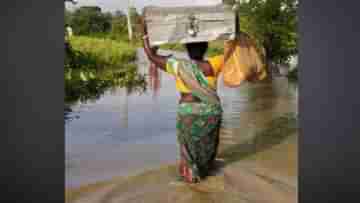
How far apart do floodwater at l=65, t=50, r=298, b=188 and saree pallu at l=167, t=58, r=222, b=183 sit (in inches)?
21.2

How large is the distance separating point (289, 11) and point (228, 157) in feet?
6.83

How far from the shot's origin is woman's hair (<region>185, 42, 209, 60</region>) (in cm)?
260

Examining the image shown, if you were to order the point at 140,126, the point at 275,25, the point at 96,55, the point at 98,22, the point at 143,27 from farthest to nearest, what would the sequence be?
the point at 275,25 < the point at 96,55 < the point at 140,126 < the point at 98,22 < the point at 143,27

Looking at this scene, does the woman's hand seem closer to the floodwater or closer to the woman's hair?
the woman's hair

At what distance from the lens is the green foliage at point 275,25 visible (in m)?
4.47

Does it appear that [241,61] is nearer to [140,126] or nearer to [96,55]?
[140,126]

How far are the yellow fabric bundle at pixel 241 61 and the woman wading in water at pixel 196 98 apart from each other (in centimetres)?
6

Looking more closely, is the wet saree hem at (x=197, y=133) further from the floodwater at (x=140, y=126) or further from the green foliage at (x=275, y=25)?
the green foliage at (x=275, y=25)

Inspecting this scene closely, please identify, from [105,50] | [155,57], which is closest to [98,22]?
[105,50]

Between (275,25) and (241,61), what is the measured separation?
227 cm

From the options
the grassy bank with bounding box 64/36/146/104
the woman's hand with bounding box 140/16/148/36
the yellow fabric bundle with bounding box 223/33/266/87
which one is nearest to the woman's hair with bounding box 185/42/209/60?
the yellow fabric bundle with bounding box 223/33/266/87

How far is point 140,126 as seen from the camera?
14.0 feet

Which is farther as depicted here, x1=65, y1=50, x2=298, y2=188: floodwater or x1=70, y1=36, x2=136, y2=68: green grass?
x1=70, y1=36, x2=136, y2=68: green grass

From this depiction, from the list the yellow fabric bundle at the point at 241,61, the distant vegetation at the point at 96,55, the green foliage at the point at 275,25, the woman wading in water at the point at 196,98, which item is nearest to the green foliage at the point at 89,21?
the distant vegetation at the point at 96,55
